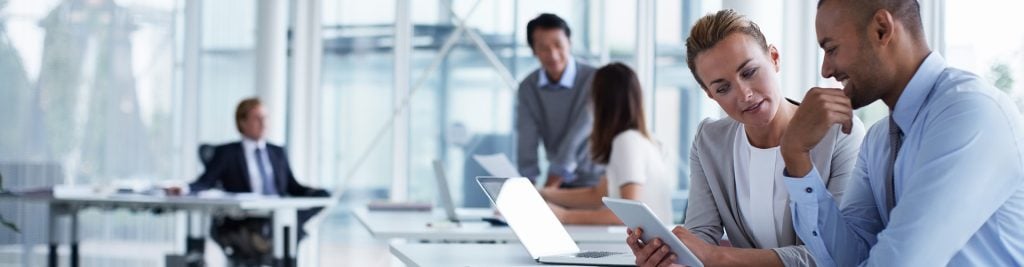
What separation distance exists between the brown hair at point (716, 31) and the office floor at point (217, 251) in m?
5.54

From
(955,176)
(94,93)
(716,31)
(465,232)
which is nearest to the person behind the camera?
(955,176)

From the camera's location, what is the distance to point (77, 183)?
805cm

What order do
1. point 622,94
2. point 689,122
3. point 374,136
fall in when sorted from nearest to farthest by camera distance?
1. point 622,94
2. point 689,122
3. point 374,136

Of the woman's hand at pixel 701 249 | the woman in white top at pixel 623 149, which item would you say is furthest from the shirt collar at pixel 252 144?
the woman's hand at pixel 701 249

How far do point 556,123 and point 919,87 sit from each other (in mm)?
3180

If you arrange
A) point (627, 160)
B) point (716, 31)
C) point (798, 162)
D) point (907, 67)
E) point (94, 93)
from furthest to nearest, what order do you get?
point (94, 93) < point (627, 160) < point (716, 31) < point (798, 162) < point (907, 67)

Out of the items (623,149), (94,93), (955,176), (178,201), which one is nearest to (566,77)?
(623,149)

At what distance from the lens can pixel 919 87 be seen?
1.66 m

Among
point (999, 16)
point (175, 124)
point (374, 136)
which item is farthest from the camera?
point (175, 124)

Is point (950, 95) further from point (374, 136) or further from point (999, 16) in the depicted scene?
point (374, 136)

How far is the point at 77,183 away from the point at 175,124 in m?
0.75

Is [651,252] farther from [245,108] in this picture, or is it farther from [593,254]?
[245,108]

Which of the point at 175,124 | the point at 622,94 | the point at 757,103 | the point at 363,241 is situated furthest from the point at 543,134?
the point at 175,124

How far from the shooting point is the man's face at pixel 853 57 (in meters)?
1.66
